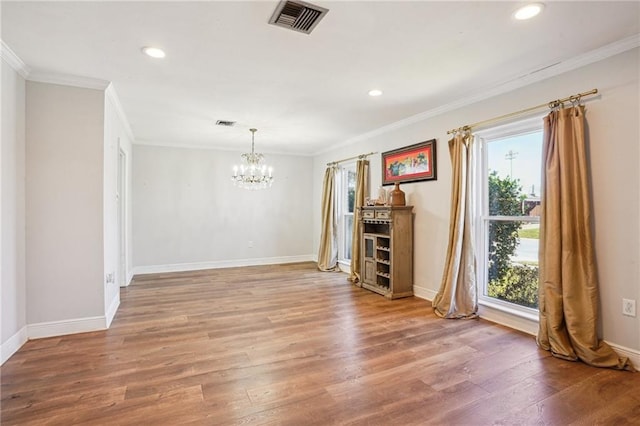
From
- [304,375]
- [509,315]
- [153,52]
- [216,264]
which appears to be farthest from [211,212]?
[509,315]

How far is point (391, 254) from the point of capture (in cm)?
434

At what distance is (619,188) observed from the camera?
96.3 inches

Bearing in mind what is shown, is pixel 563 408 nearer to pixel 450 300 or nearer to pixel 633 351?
pixel 633 351

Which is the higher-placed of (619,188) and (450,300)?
(619,188)

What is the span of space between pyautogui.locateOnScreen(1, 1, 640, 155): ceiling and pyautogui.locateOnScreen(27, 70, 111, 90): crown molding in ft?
0.20

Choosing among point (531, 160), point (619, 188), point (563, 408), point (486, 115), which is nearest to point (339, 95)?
point (486, 115)

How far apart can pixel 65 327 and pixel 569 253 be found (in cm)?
449

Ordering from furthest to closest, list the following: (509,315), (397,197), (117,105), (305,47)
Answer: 1. (397,197)
2. (117,105)
3. (509,315)
4. (305,47)

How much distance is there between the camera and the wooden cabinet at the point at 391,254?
433 cm

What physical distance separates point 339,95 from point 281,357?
8.80 feet

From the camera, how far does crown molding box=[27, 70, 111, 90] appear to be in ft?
9.46

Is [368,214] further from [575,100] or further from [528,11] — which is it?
[528,11]

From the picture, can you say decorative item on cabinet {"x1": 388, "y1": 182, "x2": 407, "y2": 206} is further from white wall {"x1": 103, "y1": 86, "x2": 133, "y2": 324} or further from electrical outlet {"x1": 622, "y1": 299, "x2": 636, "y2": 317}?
white wall {"x1": 103, "y1": 86, "x2": 133, "y2": 324}

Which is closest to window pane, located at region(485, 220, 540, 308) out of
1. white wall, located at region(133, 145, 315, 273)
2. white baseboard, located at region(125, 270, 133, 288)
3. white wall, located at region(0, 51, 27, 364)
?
white wall, located at region(133, 145, 315, 273)
